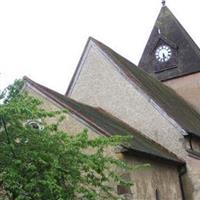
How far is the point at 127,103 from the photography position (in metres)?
20.1

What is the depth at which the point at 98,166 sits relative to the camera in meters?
9.40

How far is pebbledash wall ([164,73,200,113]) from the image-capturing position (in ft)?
88.0

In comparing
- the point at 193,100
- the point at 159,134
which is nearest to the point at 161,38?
the point at 193,100

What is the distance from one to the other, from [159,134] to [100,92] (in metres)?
3.47

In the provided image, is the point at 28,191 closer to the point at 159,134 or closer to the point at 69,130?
the point at 69,130

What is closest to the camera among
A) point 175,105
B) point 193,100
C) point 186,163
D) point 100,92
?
point 186,163

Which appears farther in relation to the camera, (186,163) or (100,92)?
(100,92)

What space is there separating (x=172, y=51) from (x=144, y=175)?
13.3m

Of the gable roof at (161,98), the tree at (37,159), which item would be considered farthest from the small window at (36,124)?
the gable roof at (161,98)

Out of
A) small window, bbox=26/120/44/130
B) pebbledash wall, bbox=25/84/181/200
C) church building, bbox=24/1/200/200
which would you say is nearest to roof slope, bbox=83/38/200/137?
church building, bbox=24/1/200/200

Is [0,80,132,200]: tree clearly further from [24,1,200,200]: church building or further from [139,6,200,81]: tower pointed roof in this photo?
[139,6,200,81]: tower pointed roof

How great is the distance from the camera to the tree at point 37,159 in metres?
8.52

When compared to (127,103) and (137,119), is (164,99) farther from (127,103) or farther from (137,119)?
(137,119)

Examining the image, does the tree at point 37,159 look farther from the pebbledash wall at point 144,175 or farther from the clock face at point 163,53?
the clock face at point 163,53
